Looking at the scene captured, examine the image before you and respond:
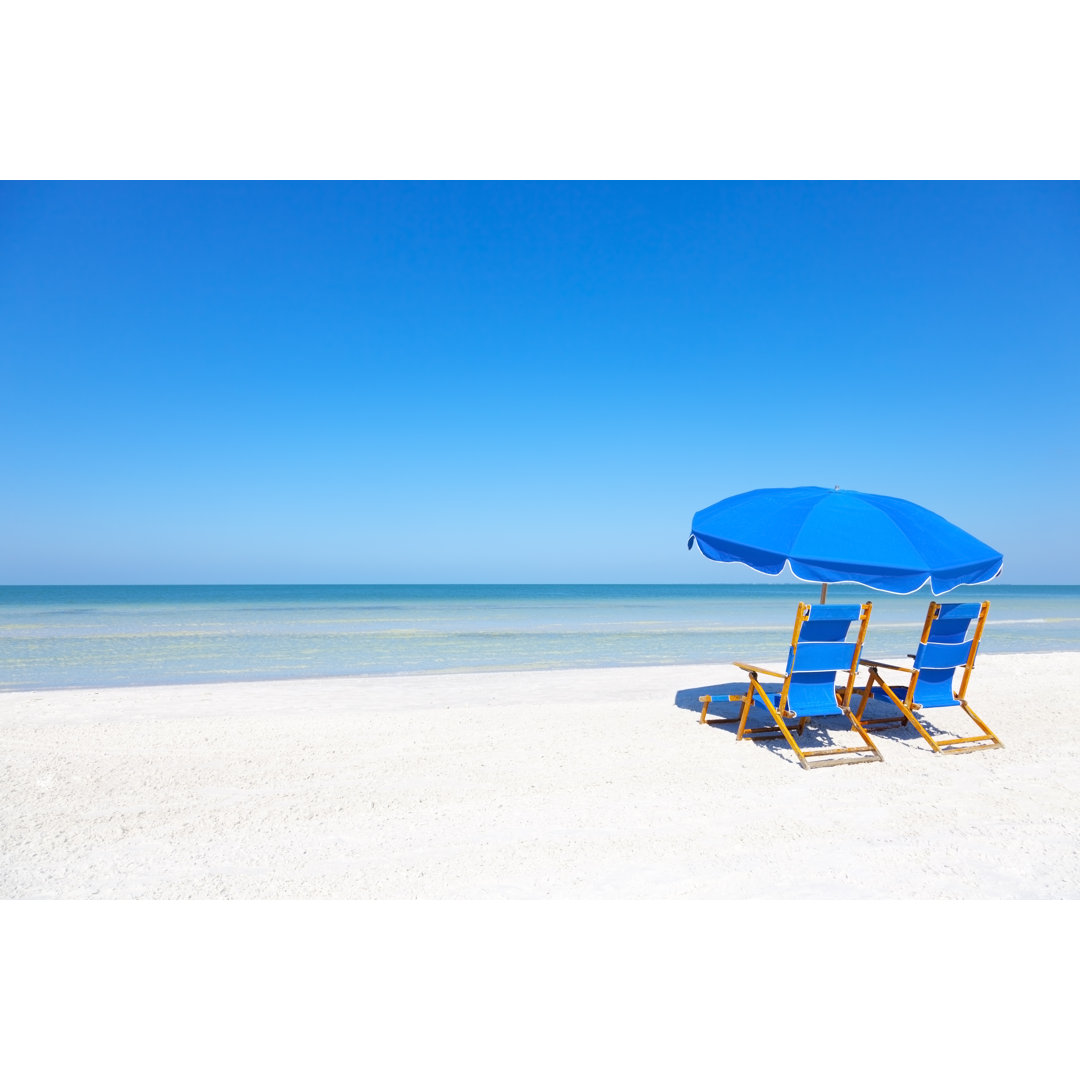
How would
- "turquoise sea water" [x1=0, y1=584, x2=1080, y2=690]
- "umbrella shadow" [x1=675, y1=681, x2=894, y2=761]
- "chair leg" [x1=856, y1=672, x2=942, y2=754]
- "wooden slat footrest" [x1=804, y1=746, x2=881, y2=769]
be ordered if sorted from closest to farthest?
1. "wooden slat footrest" [x1=804, y1=746, x2=881, y2=769]
2. "chair leg" [x1=856, y1=672, x2=942, y2=754]
3. "umbrella shadow" [x1=675, y1=681, x2=894, y2=761]
4. "turquoise sea water" [x1=0, y1=584, x2=1080, y2=690]

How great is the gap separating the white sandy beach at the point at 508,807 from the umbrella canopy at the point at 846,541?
58.6 inches

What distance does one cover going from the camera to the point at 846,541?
210 inches

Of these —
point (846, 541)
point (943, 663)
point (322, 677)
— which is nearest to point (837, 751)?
point (943, 663)

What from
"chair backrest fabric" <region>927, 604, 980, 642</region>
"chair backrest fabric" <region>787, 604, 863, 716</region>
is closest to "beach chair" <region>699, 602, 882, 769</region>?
"chair backrest fabric" <region>787, 604, 863, 716</region>

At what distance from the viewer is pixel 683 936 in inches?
113

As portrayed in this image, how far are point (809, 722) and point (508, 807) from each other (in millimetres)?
3822

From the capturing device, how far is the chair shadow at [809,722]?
603cm

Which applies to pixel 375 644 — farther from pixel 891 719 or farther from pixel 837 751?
pixel 837 751

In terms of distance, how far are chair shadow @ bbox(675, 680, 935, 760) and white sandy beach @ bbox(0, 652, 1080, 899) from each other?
81 mm

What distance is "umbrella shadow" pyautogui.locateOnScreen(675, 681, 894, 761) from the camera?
5969 millimetres

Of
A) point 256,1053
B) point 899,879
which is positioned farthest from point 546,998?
point 899,879

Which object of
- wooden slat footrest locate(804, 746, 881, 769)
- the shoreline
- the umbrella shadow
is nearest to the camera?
wooden slat footrest locate(804, 746, 881, 769)

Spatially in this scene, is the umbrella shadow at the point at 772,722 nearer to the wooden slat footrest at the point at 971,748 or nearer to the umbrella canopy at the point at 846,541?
the wooden slat footrest at the point at 971,748

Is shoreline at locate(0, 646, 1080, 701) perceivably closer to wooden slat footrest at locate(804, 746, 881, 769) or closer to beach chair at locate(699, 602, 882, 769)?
beach chair at locate(699, 602, 882, 769)
